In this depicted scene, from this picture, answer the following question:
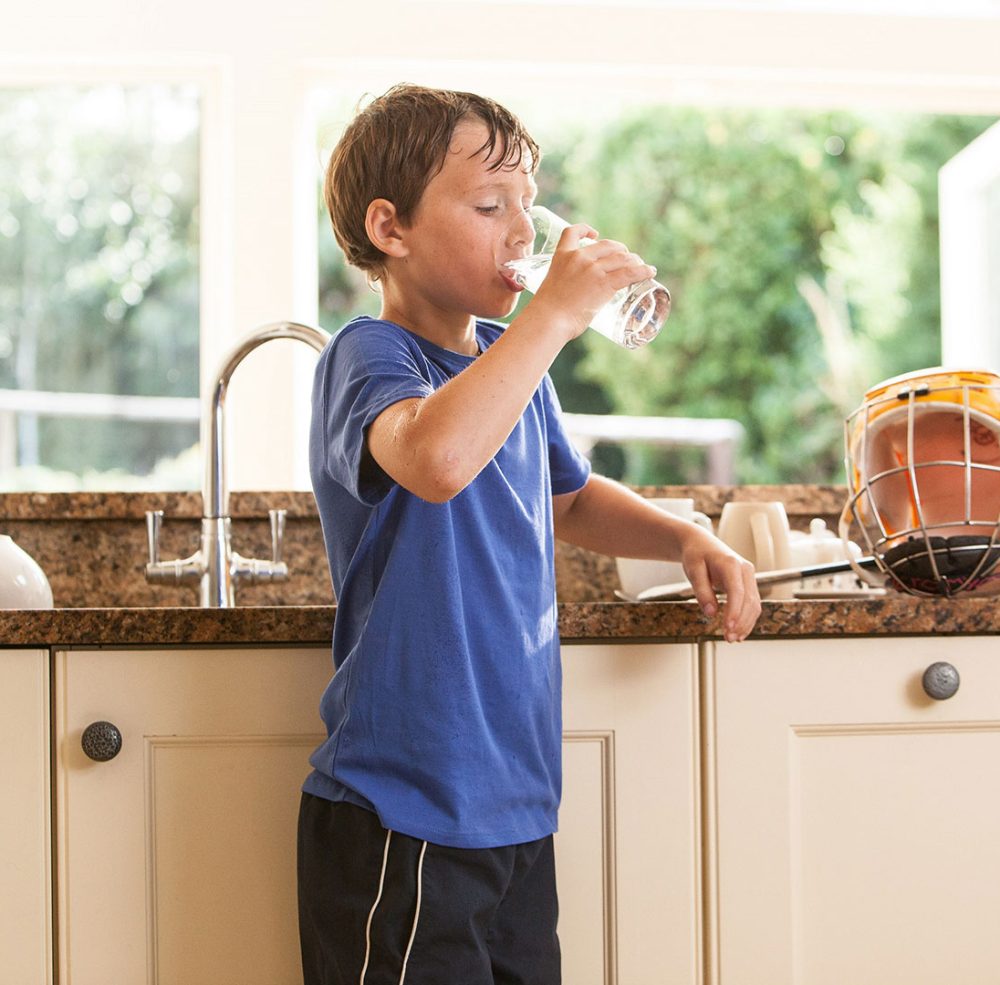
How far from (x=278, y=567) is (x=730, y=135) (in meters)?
9.49

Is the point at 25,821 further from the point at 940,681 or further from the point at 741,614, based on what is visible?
the point at 940,681

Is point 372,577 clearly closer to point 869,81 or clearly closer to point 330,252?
point 869,81

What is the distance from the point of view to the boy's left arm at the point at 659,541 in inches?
38.0

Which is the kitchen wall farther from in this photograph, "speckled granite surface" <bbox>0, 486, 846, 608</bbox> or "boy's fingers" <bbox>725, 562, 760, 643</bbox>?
"boy's fingers" <bbox>725, 562, 760, 643</bbox>

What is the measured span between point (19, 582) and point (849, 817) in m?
0.77

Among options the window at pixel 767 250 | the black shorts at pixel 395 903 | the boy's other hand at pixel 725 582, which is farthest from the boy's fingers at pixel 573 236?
the window at pixel 767 250

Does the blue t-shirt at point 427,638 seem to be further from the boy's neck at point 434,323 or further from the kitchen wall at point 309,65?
the kitchen wall at point 309,65

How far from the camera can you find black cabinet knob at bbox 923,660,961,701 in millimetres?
994

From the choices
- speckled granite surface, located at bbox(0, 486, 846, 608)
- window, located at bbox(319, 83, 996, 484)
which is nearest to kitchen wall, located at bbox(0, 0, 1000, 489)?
speckled granite surface, located at bbox(0, 486, 846, 608)

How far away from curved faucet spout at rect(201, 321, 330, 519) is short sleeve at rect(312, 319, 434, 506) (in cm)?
44

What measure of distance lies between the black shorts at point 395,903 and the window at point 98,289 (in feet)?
6.61

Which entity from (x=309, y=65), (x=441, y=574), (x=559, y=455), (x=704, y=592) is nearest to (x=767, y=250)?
(x=309, y=65)

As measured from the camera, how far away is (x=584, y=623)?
98 centimetres

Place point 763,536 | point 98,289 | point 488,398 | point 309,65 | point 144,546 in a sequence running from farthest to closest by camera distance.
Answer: point 98,289, point 309,65, point 144,546, point 763,536, point 488,398
